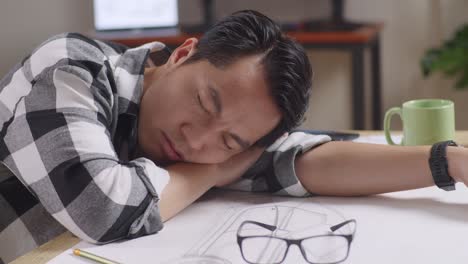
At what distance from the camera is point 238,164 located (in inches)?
40.7

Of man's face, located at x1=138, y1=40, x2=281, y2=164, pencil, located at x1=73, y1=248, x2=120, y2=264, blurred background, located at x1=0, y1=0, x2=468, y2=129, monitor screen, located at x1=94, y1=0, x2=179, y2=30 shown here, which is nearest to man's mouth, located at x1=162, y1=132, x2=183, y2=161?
man's face, located at x1=138, y1=40, x2=281, y2=164

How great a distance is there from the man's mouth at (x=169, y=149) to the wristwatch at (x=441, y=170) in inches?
14.3

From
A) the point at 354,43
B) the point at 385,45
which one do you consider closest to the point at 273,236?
the point at 354,43

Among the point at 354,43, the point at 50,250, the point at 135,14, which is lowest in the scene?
the point at 50,250

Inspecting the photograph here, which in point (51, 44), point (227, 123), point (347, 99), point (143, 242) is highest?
point (51, 44)

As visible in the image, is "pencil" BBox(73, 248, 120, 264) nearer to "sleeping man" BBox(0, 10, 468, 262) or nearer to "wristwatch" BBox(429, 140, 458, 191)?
"sleeping man" BBox(0, 10, 468, 262)

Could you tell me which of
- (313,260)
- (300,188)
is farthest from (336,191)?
(313,260)

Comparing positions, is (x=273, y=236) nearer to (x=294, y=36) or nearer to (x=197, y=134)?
(x=197, y=134)

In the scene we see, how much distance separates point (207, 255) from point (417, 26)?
2.43 m

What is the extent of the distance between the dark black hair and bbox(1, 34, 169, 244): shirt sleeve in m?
0.18

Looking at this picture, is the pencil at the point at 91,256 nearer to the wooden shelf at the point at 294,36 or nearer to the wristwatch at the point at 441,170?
the wristwatch at the point at 441,170

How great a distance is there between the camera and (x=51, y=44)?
983mm

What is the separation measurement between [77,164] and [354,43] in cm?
178

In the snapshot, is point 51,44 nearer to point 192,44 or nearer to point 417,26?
point 192,44
